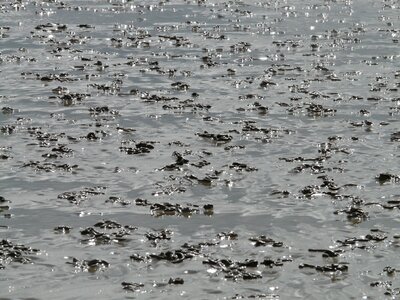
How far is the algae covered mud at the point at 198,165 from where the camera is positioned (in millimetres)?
11625

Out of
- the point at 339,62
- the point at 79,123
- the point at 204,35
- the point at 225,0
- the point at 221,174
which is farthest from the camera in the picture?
the point at 225,0

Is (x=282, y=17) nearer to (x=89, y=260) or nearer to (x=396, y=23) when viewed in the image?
(x=396, y=23)

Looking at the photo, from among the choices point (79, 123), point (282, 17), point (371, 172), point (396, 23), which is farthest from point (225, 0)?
point (371, 172)

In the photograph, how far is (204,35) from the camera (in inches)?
1182

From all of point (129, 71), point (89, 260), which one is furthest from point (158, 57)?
point (89, 260)

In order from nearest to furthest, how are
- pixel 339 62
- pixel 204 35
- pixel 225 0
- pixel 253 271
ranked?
pixel 253 271
pixel 339 62
pixel 204 35
pixel 225 0

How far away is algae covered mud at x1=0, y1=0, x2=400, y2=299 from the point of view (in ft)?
38.1

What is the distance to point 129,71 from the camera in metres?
24.1

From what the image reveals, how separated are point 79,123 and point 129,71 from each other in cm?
550

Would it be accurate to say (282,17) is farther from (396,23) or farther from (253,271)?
(253,271)

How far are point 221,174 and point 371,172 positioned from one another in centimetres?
296

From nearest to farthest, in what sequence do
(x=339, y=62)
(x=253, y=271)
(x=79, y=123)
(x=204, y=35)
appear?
(x=253, y=271)
(x=79, y=123)
(x=339, y=62)
(x=204, y=35)

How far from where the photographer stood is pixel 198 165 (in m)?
16.1

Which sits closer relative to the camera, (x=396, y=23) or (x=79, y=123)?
(x=79, y=123)
